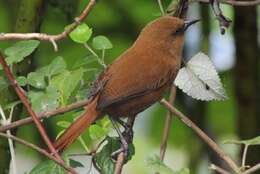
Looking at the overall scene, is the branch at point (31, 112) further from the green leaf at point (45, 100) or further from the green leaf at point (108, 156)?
the green leaf at point (108, 156)

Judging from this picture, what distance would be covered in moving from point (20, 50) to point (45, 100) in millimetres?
148

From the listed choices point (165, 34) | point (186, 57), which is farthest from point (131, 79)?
point (186, 57)

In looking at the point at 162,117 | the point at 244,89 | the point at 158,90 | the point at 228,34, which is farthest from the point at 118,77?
the point at 228,34

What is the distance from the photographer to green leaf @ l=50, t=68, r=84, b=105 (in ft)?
7.53

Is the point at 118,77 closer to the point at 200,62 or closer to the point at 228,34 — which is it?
the point at 200,62

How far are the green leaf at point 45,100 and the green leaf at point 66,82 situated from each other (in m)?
0.03

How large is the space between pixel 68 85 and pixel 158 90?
310 millimetres

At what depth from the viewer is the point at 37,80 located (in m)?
2.29

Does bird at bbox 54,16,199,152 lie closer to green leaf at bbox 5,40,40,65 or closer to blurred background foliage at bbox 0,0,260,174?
green leaf at bbox 5,40,40,65

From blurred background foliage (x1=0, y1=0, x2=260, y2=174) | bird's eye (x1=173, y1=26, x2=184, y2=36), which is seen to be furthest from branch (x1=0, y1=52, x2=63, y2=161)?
bird's eye (x1=173, y1=26, x2=184, y2=36)

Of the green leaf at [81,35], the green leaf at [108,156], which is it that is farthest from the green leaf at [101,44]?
the green leaf at [108,156]

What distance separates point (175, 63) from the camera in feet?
8.45

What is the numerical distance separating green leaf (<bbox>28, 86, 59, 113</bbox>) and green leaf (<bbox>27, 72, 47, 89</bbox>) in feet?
0.07

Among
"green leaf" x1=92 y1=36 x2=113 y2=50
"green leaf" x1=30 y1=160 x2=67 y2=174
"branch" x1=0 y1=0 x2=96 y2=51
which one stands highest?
"branch" x1=0 y1=0 x2=96 y2=51
